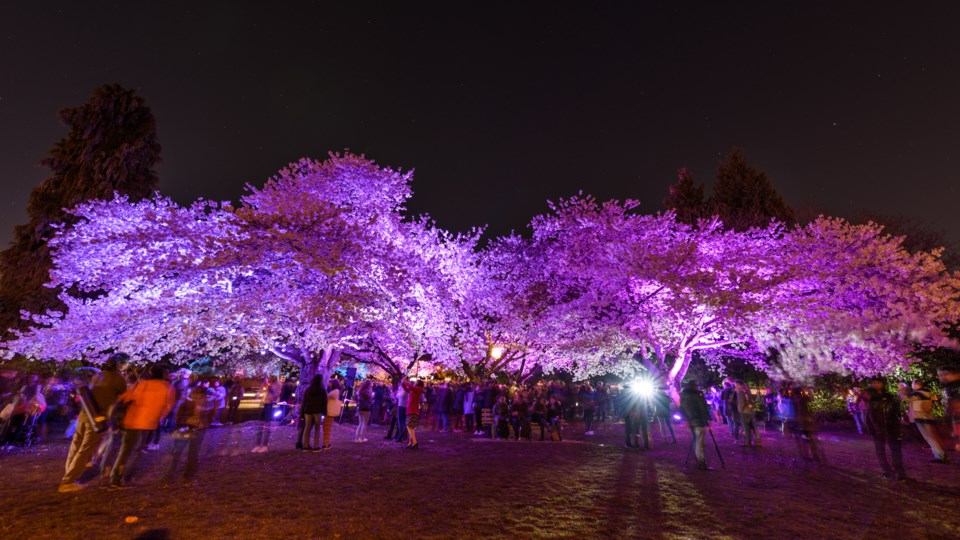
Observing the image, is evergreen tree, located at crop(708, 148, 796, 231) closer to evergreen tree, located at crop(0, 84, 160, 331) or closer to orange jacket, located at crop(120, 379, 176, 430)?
orange jacket, located at crop(120, 379, 176, 430)

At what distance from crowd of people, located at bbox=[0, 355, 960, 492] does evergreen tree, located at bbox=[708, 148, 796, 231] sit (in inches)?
828

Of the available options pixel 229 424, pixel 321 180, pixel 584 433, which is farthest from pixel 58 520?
pixel 321 180

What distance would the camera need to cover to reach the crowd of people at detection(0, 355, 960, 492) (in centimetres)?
713

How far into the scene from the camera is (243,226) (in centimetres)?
1573

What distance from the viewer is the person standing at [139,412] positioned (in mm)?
6992

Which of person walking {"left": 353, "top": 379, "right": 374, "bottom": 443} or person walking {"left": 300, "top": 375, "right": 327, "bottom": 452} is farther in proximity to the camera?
person walking {"left": 353, "top": 379, "right": 374, "bottom": 443}

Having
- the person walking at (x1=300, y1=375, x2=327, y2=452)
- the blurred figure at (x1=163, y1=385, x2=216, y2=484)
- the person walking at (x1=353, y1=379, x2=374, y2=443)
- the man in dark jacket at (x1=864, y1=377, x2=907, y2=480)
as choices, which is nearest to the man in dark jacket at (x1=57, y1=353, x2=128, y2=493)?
the blurred figure at (x1=163, y1=385, x2=216, y2=484)

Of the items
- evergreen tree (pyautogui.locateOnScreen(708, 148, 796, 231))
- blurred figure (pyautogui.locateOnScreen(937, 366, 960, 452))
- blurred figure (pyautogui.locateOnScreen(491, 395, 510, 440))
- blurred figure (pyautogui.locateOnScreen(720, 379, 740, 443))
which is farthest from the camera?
evergreen tree (pyautogui.locateOnScreen(708, 148, 796, 231))

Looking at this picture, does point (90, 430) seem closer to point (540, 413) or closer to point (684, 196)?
point (540, 413)

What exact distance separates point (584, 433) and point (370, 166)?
14.9m

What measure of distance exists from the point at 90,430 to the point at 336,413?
5.40 metres

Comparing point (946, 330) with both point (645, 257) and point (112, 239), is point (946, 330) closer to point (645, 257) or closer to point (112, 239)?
point (645, 257)

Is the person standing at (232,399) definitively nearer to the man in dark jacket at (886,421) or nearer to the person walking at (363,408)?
the person walking at (363,408)

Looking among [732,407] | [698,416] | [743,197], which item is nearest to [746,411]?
[732,407]
